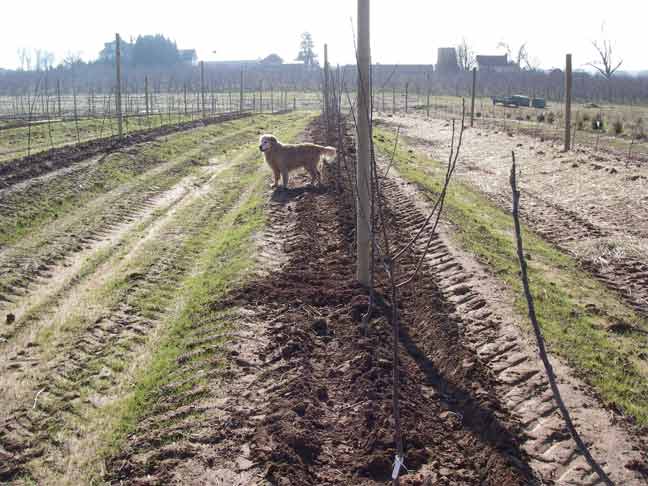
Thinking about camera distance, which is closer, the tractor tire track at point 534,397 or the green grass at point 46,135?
the tractor tire track at point 534,397

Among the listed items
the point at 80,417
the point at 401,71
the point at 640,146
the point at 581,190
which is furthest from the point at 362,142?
the point at 401,71

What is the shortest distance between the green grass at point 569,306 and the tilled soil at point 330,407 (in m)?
0.87

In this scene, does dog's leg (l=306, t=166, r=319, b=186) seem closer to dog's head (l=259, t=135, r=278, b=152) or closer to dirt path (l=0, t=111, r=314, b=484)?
dog's head (l=259, t=135, r=278, b=152)

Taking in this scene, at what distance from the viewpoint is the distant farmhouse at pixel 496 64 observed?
10288 cm

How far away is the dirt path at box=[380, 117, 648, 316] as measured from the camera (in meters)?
9.90

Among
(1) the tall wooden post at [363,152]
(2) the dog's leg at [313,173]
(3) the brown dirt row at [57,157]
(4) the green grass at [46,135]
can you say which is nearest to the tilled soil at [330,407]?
(1) the tall wooden post at [363,152]

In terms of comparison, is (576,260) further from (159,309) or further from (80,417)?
(80,417)

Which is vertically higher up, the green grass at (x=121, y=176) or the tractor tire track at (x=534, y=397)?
the green grass at (x=121, y=176)

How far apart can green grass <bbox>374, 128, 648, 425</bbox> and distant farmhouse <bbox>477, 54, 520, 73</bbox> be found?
95.5 meters

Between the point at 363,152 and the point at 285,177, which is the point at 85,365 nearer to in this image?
the point at 363,152

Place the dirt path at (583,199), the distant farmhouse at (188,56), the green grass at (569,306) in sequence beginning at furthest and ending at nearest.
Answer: the distant farmhouse at (188,56) → the dirt path at (583,199) → the green grass at (569,306)

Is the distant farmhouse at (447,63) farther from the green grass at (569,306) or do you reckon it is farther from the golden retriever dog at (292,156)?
the green grass at (569,306)

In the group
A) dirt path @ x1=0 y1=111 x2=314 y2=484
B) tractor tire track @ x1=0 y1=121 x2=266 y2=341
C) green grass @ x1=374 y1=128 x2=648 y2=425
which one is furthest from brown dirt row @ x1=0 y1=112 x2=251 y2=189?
green grass @ x1=374 y1=128 x2=648 y2=425

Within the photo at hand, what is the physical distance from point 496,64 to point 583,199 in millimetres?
95320
